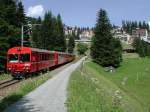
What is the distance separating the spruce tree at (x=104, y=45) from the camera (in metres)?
90.9

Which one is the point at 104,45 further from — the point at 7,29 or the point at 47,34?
the point at 7,29

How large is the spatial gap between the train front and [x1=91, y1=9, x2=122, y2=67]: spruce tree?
50.0m

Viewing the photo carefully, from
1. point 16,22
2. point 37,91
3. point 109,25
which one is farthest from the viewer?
point 109,25

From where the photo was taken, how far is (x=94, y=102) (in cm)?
1888

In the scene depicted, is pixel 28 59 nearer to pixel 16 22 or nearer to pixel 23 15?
pixel 16 22

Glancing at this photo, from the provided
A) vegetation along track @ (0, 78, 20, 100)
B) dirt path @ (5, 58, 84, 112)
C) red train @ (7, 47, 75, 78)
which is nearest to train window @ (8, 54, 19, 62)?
red train @ (7, 47, 75, 78)

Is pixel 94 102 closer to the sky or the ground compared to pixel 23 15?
closer to the ground

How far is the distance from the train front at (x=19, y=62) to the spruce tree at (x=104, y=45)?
164 ft

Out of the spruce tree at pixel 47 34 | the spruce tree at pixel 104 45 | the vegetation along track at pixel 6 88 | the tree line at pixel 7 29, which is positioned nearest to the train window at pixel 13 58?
the tree line at pixel 7 29

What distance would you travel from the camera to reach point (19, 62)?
41312 mm

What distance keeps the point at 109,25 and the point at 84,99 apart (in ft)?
241

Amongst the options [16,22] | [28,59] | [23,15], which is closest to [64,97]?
[28,59]

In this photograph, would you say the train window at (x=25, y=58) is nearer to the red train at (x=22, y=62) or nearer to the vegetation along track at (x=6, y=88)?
the red train at (x=22, y=62)

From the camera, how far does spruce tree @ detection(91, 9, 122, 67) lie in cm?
9094
